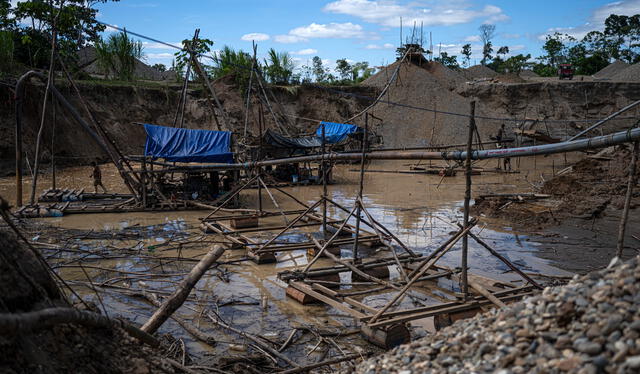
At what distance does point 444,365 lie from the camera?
3.50 meters

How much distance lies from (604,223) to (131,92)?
23.2 meters

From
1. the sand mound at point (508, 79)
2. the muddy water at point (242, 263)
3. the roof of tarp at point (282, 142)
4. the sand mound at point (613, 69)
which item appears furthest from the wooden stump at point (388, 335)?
the sand mound at point (613, 69)

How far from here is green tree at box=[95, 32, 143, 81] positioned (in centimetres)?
2702

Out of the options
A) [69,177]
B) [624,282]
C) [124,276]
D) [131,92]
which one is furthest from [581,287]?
[131,92]

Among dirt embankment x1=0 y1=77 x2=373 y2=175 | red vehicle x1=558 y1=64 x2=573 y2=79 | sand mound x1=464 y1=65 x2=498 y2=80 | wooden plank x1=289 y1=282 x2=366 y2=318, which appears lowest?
wooden plank x1=289 y1=282 x2=366 y2=318

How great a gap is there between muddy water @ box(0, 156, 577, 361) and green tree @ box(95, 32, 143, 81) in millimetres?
11425

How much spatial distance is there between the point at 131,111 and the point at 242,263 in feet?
65.9

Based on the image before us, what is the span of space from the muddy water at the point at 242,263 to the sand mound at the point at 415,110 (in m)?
13.4

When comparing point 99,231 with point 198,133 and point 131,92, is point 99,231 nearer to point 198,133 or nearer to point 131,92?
point 198,133

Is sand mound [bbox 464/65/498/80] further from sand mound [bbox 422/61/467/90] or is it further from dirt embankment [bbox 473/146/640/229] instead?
dirt embankment [bbox 473/146/640/229]

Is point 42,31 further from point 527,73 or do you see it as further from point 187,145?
point 527,73

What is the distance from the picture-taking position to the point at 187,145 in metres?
15.8

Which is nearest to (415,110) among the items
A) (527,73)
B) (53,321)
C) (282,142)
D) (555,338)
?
(282,142)

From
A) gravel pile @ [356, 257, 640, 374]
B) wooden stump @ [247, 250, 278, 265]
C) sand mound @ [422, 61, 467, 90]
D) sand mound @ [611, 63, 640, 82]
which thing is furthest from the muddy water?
sand mound @ [611, 63, 640, 82]
